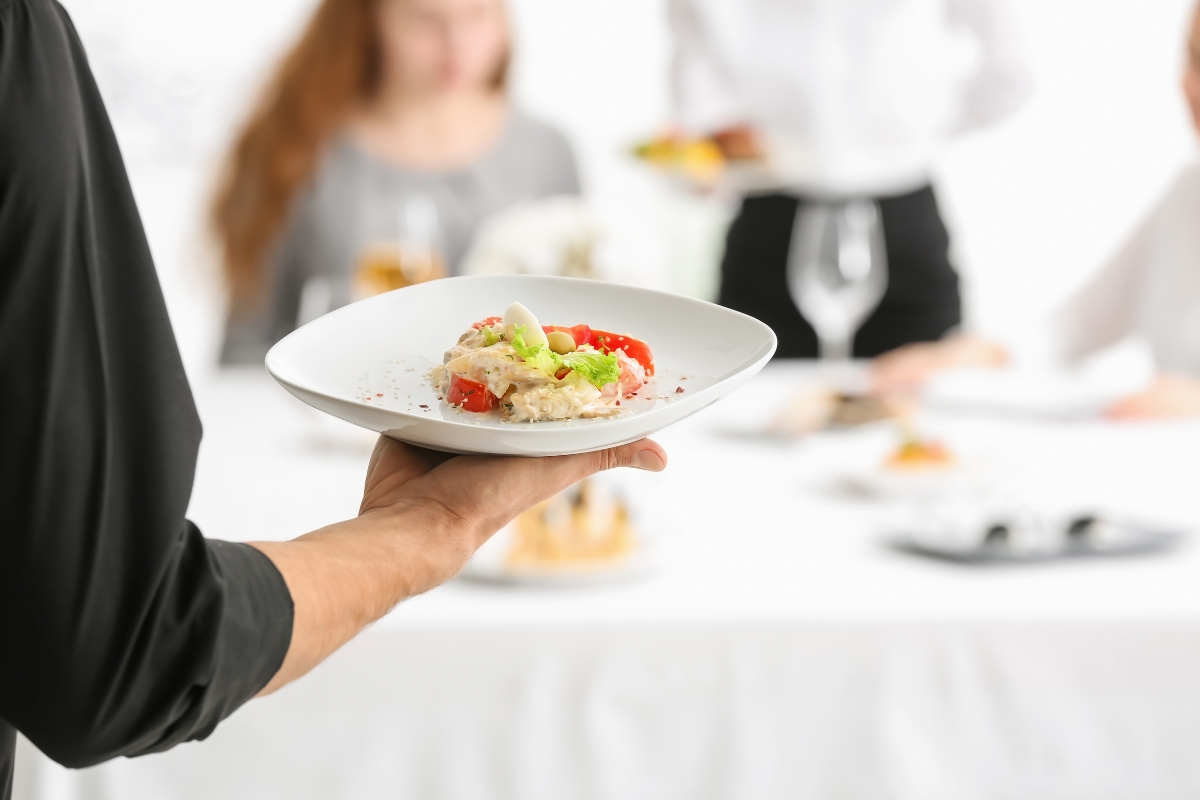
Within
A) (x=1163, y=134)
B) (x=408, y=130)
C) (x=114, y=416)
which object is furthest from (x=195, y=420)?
(x=1163, y=134)

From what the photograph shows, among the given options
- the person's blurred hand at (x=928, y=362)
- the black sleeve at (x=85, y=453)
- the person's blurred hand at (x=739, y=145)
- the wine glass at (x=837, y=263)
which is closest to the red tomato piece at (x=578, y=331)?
the black sleeve at (x=85, y=453)

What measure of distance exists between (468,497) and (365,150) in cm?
275

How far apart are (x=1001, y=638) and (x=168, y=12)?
3.66 metres

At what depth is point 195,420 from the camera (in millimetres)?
557

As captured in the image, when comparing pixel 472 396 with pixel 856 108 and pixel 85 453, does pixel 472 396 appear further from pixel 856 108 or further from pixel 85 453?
pixel 856 108

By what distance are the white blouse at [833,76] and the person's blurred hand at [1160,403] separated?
5.14 ft

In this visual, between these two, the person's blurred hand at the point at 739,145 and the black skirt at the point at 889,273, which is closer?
the person's blurred hand at the point at 739,145

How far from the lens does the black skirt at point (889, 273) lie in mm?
3062

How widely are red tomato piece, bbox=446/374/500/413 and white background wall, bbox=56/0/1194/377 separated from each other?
137 inches

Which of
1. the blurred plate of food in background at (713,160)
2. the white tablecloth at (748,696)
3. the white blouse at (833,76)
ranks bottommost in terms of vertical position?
the white tablecloth at (748,696)

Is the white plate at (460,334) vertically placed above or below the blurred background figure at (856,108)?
below

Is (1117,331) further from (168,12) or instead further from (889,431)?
(168,12)

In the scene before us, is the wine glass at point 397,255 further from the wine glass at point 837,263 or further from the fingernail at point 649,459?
the fingernail at point 649,459

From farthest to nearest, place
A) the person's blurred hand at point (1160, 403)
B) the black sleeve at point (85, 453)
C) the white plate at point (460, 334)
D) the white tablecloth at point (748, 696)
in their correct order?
the person's blurred hand at point (1160, 403)
the white tablecloth at point (748, 696)
the white plate at point (460, 334)
the black sleeve at point (85, 453)
